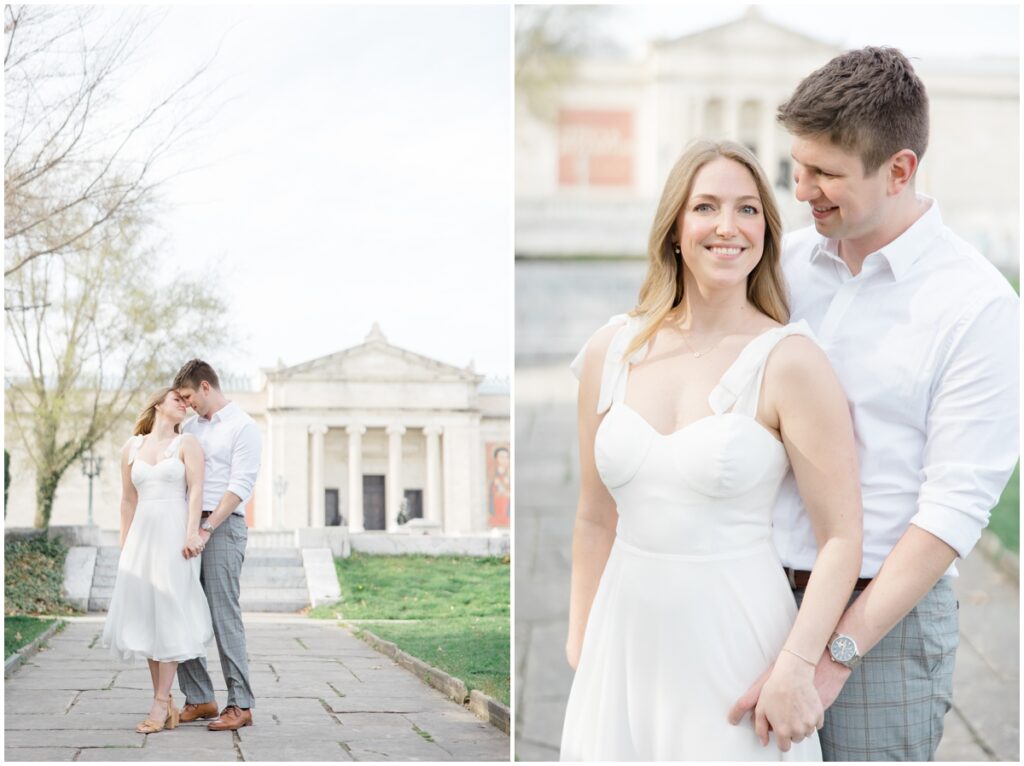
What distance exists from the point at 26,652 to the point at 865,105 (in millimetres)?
2361

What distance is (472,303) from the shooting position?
302 cm

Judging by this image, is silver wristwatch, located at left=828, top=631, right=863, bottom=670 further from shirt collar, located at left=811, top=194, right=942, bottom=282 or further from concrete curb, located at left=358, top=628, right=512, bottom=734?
concrete curb, located at left=358, top=628, right=512, bottom=734

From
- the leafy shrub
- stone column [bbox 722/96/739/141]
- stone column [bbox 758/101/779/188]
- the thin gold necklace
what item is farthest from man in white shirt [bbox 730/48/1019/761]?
stone column [bbox 722/96/739/141]

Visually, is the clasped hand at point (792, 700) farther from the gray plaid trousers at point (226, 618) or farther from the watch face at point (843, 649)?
the gray plaid trousers at point (226, 618)

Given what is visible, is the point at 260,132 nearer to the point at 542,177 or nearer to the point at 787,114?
the point at 787,114

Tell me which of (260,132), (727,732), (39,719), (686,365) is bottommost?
(39,719)

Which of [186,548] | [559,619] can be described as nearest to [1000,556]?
[559,619]

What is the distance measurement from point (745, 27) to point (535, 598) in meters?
2.40

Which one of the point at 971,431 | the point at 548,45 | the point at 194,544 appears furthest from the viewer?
the point at 548,45

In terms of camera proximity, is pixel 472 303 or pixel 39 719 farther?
pixel 472 303

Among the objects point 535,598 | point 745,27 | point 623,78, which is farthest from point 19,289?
point 623,78

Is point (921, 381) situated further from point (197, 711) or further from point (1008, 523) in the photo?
point (1008, 523)

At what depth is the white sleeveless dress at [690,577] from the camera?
1514 millimetres

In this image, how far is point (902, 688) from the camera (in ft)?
5.14
